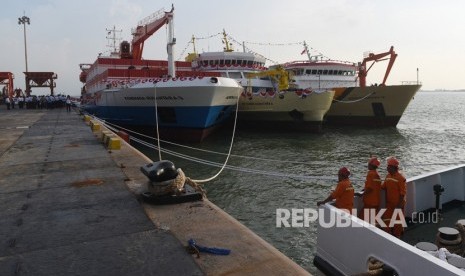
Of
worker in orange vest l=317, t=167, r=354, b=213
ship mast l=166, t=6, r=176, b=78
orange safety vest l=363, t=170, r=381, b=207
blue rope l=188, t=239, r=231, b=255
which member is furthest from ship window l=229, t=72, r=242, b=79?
blue rope l=188, t=239, r=231, b=255

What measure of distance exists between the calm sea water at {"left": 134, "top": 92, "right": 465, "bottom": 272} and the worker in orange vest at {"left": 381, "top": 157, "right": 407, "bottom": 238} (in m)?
1.63

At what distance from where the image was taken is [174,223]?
16.3 feet

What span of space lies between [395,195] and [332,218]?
189 cm

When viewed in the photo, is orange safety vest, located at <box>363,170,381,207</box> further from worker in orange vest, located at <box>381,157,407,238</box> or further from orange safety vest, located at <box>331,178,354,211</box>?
orange safety vest, located at <box>331,178,354,211</box>

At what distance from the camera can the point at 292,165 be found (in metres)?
15.3

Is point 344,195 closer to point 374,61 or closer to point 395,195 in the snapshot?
point 395,195

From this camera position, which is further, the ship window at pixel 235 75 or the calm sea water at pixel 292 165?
the ship window at pixel 235 75

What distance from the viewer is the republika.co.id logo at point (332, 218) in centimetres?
420

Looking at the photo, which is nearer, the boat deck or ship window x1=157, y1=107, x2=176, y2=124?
the boat deck

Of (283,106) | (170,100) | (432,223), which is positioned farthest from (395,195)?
(283,106)

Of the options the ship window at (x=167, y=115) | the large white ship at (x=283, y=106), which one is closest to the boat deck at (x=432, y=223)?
the ship window at (x=167, y=115)

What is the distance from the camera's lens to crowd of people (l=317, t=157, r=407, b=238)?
546 cm

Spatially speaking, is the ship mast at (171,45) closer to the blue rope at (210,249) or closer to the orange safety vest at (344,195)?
the orange safety vest at (344,195)

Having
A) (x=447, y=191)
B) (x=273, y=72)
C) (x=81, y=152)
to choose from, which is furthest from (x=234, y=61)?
(x=447, y=191)
